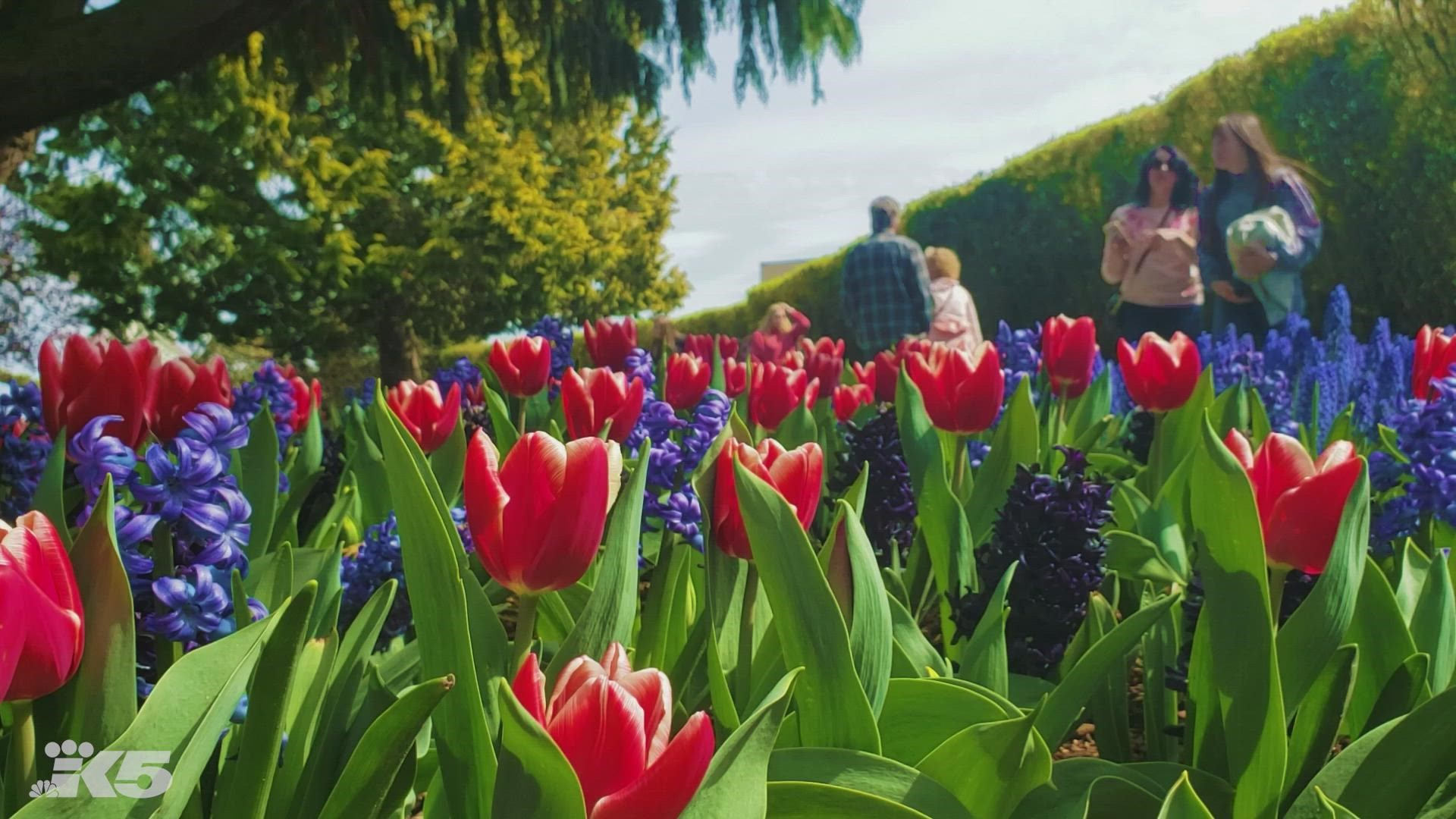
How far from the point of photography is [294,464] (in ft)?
8.27

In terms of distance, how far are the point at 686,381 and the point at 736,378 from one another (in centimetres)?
44

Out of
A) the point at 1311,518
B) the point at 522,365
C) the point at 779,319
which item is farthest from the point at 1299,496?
the point at 779,319

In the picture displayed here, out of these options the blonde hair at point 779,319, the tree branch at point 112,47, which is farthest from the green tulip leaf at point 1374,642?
the blonde hair at point 779,319

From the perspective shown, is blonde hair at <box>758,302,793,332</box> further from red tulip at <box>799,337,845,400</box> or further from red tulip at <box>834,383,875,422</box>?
red tulip at <box>834,383,875,422</box>

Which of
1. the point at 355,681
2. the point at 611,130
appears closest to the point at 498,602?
the point at 355,681

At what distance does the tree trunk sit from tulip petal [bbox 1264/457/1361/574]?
15690mm

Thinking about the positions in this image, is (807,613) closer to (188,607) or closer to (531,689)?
(531,689)

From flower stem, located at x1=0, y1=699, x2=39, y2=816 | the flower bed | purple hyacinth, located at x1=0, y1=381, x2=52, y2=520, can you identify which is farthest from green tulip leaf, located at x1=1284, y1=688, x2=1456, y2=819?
purple hyacinth, located at x1=0, y1=381, x2=52, y2=520

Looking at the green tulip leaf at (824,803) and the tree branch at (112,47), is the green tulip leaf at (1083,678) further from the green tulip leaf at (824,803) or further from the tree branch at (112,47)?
the tree branch at (112,47)

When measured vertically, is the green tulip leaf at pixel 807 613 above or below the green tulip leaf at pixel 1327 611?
above

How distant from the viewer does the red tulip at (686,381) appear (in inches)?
106

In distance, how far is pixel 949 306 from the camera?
24.2ft

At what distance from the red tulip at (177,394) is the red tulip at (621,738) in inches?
44.0

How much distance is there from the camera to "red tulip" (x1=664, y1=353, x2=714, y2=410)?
2695 millimetres
